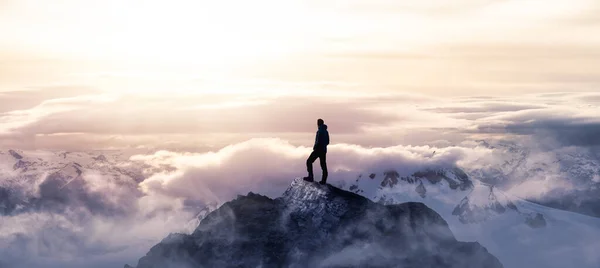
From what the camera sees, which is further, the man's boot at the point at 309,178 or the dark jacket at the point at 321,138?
the man's boot at the point at 309,178

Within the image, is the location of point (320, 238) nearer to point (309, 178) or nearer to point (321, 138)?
point (309, 178)

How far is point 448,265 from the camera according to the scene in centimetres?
5978

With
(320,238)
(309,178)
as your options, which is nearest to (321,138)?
(309,178)

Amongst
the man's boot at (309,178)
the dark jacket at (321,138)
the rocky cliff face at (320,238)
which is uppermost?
the dark jacket at (321,138)

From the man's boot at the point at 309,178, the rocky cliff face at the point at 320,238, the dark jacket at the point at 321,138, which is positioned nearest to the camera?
the dark jacket at the point at 321,138

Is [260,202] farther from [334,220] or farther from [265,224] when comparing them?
[334,220]

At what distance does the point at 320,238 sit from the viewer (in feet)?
193

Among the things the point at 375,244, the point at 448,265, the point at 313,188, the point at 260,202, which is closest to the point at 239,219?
the point at 260,202

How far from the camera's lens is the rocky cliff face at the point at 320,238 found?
58562mm

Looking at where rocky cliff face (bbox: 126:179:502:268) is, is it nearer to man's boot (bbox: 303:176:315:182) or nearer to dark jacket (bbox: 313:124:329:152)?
man's boot (bbox: 303:176:315:182)

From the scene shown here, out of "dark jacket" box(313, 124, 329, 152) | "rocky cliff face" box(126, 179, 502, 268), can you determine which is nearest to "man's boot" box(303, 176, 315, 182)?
"rocky cliff face" box(126, 179, 502, 268)

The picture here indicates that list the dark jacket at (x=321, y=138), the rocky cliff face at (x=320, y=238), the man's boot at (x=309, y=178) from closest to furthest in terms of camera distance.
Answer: the dark jacket at (x=321, y=138), the rocky cliff face at (x=320, y=238), the man's boot at (x=309, y=178)

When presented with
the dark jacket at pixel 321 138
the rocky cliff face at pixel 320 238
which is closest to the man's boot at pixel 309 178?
the rocky cliff face at pixel 320 238

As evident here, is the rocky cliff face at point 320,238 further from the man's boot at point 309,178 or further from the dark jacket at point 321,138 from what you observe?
the dark jacket at point 321,138
